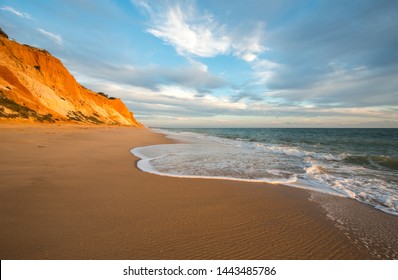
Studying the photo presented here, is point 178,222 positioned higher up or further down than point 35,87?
further down

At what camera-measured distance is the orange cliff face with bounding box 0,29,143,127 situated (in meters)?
22.3

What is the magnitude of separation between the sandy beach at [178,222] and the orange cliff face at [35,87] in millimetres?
22002

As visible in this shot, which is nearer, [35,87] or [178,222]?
[178,222]

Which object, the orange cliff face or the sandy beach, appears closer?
the sandy beach

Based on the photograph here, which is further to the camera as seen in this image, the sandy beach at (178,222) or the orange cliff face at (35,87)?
the orange cliff face at (35,87)

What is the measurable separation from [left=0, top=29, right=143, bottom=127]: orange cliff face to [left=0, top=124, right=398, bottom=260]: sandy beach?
22002 millimetres

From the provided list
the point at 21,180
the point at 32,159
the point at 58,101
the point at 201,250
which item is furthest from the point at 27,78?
the point at 201,250

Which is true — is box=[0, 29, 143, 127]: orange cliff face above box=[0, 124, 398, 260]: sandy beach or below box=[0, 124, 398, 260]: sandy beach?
above

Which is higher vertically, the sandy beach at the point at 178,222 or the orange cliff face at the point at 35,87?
the orange cliff face at the point at 35,87

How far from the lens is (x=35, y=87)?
28.7 meters

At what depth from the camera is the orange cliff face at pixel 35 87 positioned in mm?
22344

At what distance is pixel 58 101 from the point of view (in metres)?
31.8

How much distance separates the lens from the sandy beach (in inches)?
87.9

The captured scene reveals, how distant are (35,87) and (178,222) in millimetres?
36091
